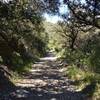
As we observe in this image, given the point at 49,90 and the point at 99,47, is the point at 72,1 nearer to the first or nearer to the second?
the point at 99,47

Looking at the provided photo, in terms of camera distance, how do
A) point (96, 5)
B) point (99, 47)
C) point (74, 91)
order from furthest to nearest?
point (99, 47), point (96, 5), point (74, 91)

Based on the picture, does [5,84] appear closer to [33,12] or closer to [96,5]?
[33,12]

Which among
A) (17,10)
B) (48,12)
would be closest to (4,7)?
(17,10)

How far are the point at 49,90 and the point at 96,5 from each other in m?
7.11

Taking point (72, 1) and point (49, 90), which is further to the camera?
point (72, 1)

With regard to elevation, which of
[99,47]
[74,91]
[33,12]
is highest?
[33,12]

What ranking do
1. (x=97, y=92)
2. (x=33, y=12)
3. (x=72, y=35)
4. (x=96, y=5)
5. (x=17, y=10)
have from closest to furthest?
(x=97, y=92) < (x=17, y=10) < (x=33, y=12) < (x=96, y=5) < (x=72, y=35)

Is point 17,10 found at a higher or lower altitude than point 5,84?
higher

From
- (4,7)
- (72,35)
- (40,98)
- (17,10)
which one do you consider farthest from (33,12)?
(72,35)

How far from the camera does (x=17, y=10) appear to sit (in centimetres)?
1934

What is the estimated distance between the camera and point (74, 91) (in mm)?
17719

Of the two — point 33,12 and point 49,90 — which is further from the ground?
point 33,12

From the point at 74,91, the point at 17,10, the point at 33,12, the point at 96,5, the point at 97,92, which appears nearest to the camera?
the point at 97,92

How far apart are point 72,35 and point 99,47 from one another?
84.3ft
